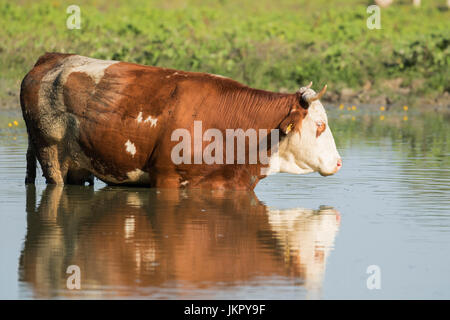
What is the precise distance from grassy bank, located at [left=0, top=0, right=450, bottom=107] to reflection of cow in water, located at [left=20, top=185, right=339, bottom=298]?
1107 centimetres

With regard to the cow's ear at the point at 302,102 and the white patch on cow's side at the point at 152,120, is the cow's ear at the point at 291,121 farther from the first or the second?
the white patch on cow's side at the point at 152,120

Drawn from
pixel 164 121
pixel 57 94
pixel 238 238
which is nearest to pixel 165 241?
pixel 238 238

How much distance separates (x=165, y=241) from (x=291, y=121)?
257 centimetres

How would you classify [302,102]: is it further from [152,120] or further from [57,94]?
[57,94]

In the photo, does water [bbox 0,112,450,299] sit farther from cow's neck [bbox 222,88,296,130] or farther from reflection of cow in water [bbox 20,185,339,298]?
cow's neck [bbox 222,88,296,130]

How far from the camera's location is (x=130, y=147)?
35.7ft

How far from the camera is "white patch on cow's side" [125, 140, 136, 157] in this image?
1088cm

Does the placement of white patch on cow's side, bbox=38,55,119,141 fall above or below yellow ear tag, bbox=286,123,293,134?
above

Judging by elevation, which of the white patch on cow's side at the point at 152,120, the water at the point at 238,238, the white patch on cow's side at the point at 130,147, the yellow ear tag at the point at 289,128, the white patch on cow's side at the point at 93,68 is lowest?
the water at the point at 238,238

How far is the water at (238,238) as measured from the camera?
23.9 ft

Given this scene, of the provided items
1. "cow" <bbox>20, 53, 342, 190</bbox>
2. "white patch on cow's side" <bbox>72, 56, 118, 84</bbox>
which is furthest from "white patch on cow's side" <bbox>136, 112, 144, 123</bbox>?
"white patch on cow's side" <bbox>72, 56, 118, 84</bbox>

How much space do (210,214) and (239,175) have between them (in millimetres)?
1133

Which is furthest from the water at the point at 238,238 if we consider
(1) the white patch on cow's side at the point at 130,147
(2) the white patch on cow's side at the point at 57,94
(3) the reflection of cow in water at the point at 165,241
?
(2) the white patch on cow's side at the point at 57,94

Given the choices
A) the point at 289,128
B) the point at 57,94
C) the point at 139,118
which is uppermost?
the point at 57,94
